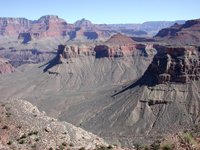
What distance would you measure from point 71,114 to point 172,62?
973 inches

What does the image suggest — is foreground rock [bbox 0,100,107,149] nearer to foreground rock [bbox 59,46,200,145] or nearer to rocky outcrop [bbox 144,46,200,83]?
foreground rock [bbox 59,46,200,145]

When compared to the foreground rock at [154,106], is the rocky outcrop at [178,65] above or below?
above

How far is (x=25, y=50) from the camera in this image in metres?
167

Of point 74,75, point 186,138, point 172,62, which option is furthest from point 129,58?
point 186,138

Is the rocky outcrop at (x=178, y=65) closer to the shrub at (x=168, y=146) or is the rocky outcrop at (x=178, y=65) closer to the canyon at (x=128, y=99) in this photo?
the canyon at (x=128, y=99)

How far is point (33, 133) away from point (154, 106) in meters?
26.6

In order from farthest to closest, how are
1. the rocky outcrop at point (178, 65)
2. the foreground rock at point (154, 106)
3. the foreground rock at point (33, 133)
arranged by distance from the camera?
the rocky outcrop at point (178, 65) → the foreground rock at point (154, 106) → the foreground rock at point (33, 133)

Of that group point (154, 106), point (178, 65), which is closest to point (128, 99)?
point (154, 106)

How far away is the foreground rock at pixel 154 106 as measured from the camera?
3544cm

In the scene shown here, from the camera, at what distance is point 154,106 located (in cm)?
4028

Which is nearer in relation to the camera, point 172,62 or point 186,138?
point 186,138

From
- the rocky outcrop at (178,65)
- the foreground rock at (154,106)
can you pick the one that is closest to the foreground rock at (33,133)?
the foreground rock at (154,106)

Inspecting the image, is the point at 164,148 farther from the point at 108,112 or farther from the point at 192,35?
the point at 192,35

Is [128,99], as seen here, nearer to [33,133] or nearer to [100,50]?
[33,133]
